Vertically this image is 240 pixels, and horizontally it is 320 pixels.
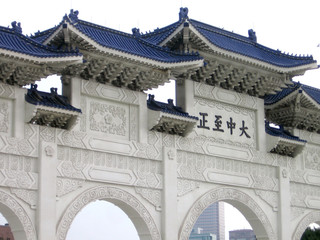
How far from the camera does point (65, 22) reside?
1265cm

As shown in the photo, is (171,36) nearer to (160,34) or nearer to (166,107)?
(160,34)

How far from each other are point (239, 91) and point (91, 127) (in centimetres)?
411

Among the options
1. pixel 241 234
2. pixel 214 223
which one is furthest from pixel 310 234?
pixel 214 223

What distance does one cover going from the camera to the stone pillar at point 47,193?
40.5 feet

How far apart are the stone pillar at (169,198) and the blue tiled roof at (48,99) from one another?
2394 millimetres

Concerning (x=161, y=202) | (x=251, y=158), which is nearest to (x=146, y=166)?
(x=161, y=202)

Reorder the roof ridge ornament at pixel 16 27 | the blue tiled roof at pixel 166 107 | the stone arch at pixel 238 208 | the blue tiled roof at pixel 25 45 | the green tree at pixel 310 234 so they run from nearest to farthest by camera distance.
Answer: the blue tiled roof at pixel 25 45 < the roof ridge ornament at pixel 16 27 < the blue tiled roof at pixel 166 107 < the stone arch at pixel 238 208 < the green tree at pixel 310 234

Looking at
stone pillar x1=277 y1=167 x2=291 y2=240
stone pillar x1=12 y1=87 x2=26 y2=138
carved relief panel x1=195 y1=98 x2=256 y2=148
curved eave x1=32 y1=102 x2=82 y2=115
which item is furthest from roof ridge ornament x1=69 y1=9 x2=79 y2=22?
stone pillar x1=277 y1=167 x2=291 y2=240

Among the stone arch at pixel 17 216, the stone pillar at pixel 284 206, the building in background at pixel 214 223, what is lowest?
the stone arch at pixel 17 216

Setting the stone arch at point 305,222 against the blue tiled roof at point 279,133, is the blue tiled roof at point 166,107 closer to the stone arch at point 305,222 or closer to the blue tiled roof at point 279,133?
the blue tiled roof at point 279,133

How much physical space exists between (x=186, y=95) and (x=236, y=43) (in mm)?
2456

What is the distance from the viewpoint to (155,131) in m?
14.3

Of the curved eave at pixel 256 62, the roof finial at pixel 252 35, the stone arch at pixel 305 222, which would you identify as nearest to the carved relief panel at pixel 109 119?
the curved eave at pixel 256 62

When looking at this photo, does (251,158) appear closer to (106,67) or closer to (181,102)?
(181,102)
